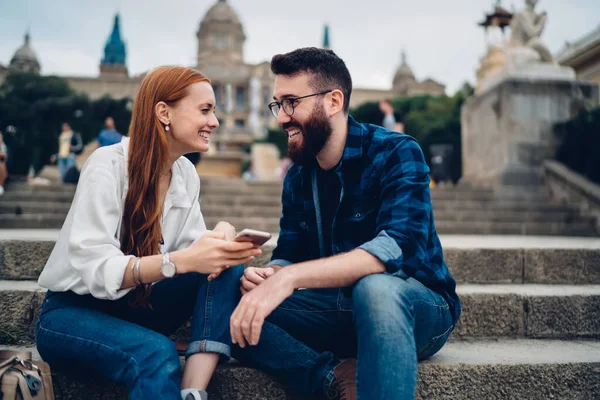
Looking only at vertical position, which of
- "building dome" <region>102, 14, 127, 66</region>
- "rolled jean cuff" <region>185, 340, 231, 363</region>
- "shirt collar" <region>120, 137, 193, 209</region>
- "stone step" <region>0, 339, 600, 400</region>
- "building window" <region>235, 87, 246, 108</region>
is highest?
"building dome" <region>102, 14, 127, 66</region>

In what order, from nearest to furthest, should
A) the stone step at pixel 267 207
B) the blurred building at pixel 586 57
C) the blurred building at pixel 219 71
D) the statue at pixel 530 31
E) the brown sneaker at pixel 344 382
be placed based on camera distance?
the brown sneaker at pixel 344 382
the stone step at pixel 267 207
the statue at pixel 530 31
the blurred building at pixel 586 57
the blurred building at pixel 219 71

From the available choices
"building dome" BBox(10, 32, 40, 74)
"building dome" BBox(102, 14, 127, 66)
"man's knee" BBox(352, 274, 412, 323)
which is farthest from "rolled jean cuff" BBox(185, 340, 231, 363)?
"building dome" BBox(102, 14, 127, 66)

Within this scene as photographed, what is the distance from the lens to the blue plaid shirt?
187cm

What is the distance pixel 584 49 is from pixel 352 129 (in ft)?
75.3

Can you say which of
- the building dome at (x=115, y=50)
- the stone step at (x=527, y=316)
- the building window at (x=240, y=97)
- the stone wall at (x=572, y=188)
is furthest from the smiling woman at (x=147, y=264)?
the building dome at (x=115, y=50)

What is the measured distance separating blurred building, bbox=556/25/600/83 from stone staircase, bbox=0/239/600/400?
2084 cm

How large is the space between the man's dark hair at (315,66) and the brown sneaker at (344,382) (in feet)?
3.64

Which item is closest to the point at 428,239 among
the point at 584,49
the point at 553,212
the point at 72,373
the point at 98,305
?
the point at 98,305

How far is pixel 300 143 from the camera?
2.13 metres

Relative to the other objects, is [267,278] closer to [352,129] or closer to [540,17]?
[352,129]

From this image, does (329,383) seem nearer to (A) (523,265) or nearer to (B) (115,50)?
(A) (523,265)

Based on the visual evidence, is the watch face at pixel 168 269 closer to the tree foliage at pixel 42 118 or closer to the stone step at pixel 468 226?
the stone step at pixel 468 226

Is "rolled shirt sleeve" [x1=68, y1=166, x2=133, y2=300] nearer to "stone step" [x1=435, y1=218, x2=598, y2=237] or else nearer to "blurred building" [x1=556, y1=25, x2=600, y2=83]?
"stone step" [x1=435, y1=218, x2=598, y2=237]

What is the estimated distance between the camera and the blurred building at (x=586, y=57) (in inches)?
808
